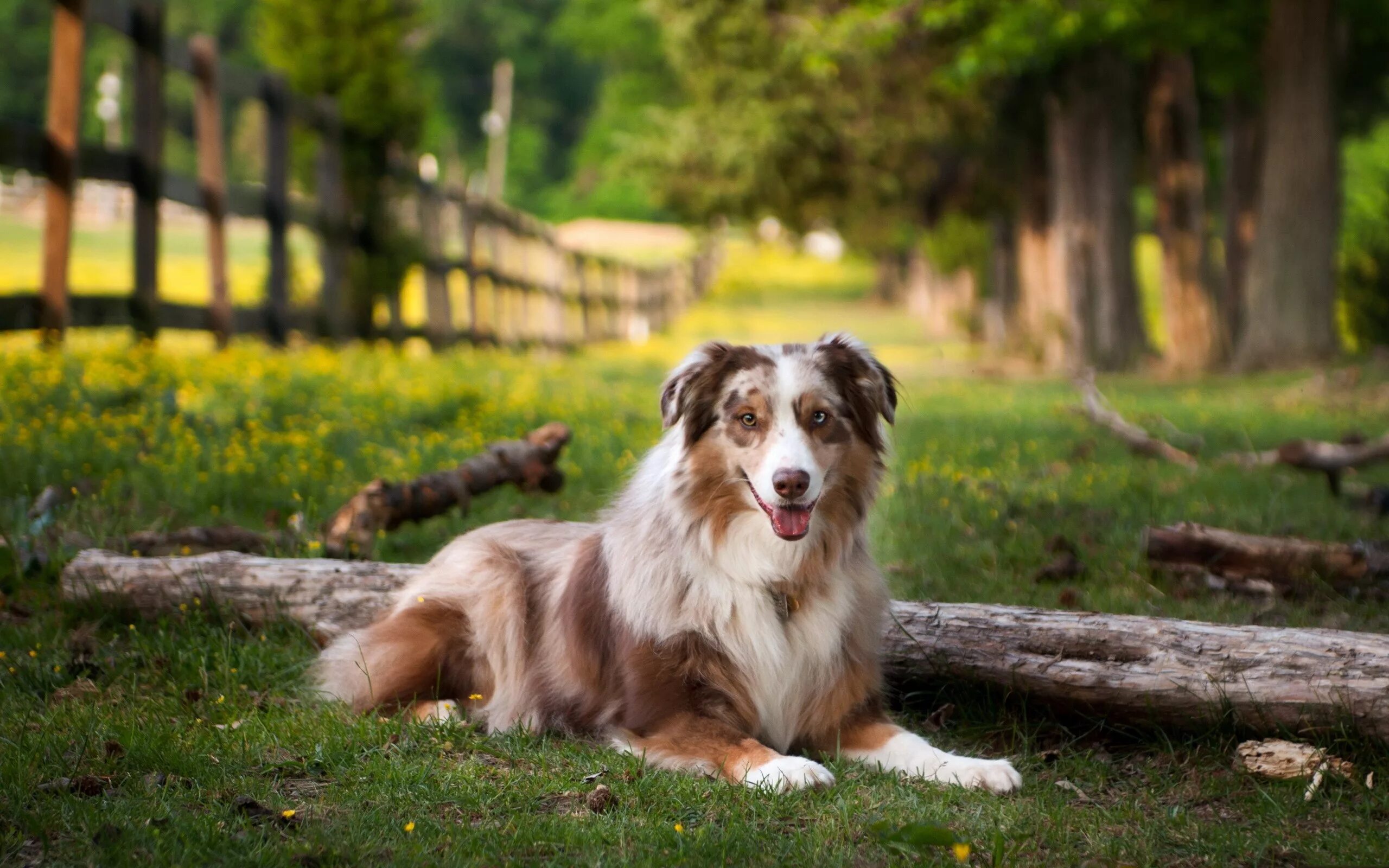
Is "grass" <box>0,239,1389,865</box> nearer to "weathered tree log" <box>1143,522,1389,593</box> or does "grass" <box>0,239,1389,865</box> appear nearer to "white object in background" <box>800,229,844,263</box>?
"weathered tree log" <box>1143,522,1389,593</box>

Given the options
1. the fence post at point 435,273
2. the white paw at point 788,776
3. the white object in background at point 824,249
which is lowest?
the white paw at point 788,776

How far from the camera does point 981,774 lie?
4.36 meters

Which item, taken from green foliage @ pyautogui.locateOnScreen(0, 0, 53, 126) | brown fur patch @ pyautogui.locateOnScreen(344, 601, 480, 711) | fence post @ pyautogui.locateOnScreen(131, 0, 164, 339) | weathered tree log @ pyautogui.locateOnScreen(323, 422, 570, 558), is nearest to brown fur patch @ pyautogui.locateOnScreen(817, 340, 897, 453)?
brown fur patch @ pyautogui.locateOnScreen(344, 601, 480, 711)

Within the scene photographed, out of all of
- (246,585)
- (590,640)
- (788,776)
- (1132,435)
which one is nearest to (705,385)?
(590,640)

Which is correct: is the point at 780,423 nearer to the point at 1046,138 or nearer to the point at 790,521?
the point at 790,521

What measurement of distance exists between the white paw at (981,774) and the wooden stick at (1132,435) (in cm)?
606

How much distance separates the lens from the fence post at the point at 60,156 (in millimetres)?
9984

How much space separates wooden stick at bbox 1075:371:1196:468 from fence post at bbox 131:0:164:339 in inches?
321

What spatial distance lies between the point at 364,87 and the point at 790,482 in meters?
15.0

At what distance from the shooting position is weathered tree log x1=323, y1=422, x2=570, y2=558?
261 inches

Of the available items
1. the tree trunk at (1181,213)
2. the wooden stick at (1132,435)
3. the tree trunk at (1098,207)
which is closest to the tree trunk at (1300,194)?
the tree trunk at (1181,213)

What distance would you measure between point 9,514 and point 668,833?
4481mm

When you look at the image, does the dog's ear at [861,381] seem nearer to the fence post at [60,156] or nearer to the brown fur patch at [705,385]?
the brown fur patch at [705,385]

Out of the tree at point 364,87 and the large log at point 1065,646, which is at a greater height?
the tree at point 364,87
